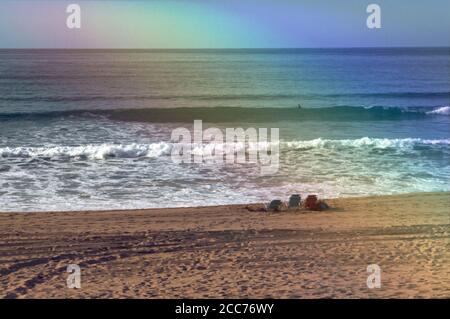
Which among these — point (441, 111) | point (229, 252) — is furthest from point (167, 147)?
point (441, 111)

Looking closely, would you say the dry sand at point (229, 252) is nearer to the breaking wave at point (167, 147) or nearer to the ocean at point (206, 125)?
the ocean at point (206, 125)

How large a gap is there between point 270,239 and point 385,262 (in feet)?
6.80

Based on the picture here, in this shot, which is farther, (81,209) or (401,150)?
(401,150)

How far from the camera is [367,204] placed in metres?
12.1

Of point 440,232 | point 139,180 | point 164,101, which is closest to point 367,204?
point 440,232

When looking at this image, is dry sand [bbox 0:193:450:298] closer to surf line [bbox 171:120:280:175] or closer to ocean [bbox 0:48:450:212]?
ocean [bbox 0:48:450:212]

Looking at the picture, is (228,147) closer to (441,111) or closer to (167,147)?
(167,147)

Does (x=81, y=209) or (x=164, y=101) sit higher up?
(x=164, y=101)

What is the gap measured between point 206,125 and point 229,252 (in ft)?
62.5

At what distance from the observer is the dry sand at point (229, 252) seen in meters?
6.87

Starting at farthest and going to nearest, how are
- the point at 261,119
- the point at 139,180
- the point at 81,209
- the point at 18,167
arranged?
1. the point at 261,119
2. the point at 18,167
3. the point at 139,180
4. the point at 81,209

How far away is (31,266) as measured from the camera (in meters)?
7.81
